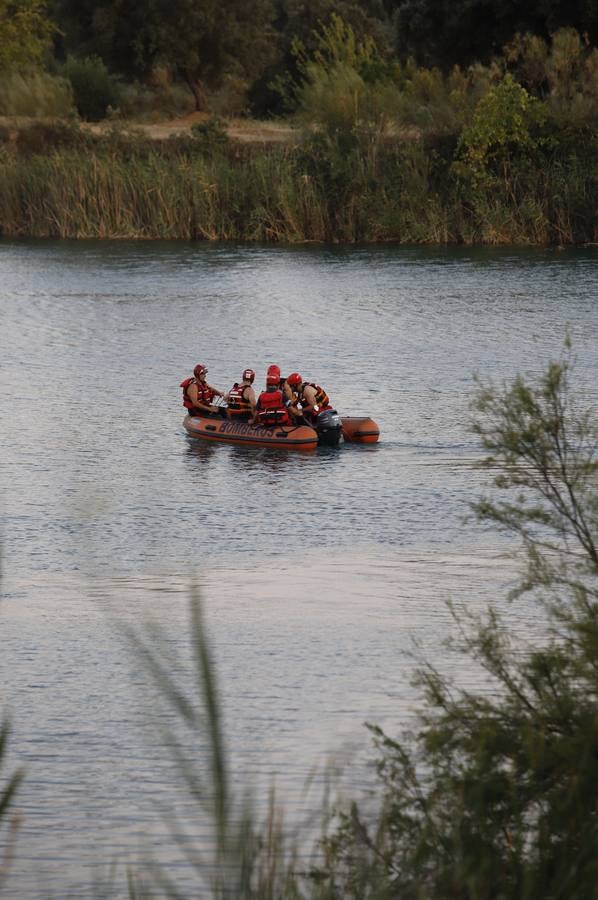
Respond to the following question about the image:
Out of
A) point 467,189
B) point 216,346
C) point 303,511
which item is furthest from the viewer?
point 467,189

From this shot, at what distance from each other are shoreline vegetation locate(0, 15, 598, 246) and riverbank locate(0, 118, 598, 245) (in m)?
0.04

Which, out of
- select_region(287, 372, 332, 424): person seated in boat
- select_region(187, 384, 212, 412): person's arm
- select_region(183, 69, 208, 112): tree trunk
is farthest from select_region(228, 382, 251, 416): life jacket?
select_region(183, 69, 208, 112): tree trunk

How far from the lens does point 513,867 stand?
5445 millimetres

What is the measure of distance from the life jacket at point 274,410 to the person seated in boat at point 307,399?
0.36 feet

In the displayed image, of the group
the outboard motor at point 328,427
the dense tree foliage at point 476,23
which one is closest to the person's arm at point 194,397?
the outboard motor at point 328,427

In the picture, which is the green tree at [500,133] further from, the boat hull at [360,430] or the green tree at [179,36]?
the boat hull at [360,430]

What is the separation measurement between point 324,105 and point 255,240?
166 inches

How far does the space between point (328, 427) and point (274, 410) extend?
75 centimetres

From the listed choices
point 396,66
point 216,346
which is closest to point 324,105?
point 396,66

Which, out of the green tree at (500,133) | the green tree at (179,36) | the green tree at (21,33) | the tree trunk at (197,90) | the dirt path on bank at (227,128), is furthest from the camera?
the green tree at (21,33)

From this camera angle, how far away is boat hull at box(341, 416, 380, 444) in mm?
18500

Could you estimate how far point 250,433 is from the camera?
1883 cm

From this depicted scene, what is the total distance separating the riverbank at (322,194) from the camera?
37344 millimetres

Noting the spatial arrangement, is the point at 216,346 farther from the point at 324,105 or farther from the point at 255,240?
the point at 324,105
